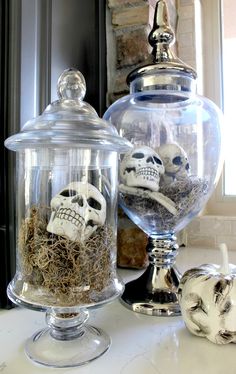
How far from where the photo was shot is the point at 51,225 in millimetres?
409

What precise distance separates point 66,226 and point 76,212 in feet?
0.07

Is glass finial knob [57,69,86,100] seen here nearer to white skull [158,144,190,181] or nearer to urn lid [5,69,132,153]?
urn lid [5,69,132,153]

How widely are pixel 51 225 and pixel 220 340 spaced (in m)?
0.29

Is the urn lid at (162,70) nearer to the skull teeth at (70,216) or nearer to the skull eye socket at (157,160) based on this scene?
the skull eye socket at (157,160)

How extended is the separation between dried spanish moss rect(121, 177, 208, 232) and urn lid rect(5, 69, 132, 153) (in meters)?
0.14

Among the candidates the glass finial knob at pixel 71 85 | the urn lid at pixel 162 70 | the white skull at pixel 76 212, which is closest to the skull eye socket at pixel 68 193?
the white skull at pixel 76 212

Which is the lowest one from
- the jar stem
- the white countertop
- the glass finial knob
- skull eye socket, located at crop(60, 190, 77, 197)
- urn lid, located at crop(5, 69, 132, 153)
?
the white countertop

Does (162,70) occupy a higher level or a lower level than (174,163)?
higher

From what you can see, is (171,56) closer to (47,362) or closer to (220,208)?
(47,362)

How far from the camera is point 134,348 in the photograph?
1.45 feet

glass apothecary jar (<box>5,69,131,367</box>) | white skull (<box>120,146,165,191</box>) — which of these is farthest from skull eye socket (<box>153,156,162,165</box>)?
glass apothecary jar (<box>5,69,131,367</box>)

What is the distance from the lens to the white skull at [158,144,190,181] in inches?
22.7

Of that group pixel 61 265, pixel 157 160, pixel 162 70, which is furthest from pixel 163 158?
pixel 61 265

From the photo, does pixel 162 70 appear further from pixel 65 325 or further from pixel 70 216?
pixel 65 325
